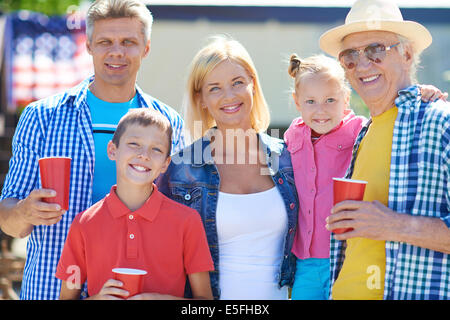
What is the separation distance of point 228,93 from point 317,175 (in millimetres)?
782

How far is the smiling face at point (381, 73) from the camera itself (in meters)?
2.83

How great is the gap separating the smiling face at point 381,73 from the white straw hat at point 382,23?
4 centimetres

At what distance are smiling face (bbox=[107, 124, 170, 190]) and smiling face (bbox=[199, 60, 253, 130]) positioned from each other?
623mm

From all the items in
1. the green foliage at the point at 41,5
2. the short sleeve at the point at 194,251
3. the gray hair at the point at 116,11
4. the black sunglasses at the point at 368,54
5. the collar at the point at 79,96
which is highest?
the green foliage at the point at 41,5

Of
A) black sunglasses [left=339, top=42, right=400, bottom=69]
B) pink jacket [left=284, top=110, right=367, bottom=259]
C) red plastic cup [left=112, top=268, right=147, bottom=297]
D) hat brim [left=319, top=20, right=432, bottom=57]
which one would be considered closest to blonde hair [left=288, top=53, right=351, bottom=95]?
pink jacket [left=284, top=110, right=367, bottom=259]

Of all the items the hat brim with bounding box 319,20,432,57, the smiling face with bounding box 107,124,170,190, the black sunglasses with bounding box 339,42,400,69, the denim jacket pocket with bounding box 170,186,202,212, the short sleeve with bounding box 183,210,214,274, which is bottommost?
the short sleeve with bounding box 183,210,214,274

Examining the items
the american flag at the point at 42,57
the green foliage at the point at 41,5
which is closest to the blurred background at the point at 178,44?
the american flag at the point at 42,57

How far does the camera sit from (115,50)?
3.46 m

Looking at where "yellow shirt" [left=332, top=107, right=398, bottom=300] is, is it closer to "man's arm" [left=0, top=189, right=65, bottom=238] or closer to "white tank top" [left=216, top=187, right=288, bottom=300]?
"white tank top" [left=216, top=187, right=288, bottom=300]

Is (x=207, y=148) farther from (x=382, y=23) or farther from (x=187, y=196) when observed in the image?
(x=382, y=23)

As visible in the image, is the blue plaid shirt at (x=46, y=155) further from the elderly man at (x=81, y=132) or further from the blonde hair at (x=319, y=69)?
the blonde hair at (x=319, y=69)

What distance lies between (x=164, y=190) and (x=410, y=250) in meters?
1.47

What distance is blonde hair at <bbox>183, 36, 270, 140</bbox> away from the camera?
3422mm

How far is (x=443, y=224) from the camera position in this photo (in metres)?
2.45
